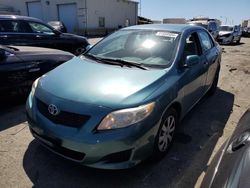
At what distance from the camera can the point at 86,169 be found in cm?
273

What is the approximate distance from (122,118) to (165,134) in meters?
0.79

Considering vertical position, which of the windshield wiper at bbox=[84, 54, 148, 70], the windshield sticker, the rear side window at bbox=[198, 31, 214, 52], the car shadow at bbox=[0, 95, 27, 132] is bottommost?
the car shadow at bbox=[0, 95, 27, 132]

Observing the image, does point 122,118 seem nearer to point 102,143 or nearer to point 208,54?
point 102,143

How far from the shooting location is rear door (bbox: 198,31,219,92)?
4295 millimetres

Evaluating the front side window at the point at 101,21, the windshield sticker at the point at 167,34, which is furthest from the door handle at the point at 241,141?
the front side window at the point at 101,21

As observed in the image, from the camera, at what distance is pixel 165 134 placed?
2.89 metres

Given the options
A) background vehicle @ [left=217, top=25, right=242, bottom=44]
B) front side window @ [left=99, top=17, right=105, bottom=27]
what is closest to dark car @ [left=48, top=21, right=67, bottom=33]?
front side window @ [left=99, top=17, right=105, bottom=27]

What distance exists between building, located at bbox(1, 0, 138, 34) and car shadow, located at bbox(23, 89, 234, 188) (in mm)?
22645

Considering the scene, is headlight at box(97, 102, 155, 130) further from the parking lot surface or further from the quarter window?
the quarter window

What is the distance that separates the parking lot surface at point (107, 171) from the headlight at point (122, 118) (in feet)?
2.24

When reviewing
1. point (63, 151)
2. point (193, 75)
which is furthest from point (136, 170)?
point (193, 75)

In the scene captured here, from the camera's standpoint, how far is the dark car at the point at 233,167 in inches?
54.0

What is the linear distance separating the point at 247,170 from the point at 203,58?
2.97m

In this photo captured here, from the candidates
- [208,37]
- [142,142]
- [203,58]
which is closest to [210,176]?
[142,142]
